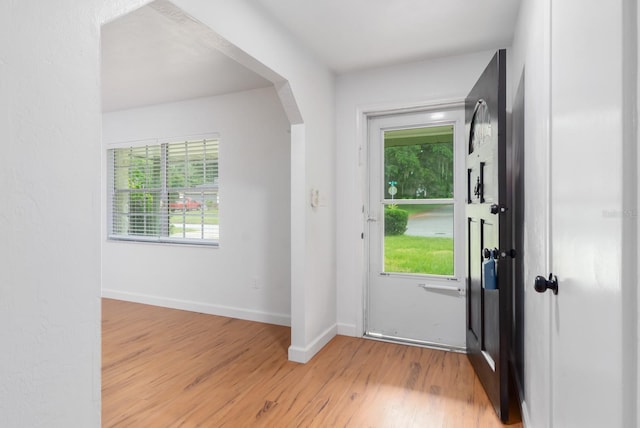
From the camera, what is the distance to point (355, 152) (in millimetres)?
3207

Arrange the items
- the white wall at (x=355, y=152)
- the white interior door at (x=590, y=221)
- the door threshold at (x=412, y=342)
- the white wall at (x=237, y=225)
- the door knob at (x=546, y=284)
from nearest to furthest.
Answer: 1. the white interior door at (x=590, y=221)
2. the door knob at (x=546, y=284)
3. the door threshold at (x=412, y=342)
4. the white wall at (x=355, y=152)
5. the white wall at (x=237, y=225)

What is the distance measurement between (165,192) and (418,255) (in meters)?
3.12

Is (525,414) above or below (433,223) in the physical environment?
below

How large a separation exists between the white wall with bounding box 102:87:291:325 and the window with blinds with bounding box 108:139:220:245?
167 mm

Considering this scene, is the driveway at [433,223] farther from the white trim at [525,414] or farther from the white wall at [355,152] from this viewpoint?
the white trim at [525,414]

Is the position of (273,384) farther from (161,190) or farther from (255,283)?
(161,190)

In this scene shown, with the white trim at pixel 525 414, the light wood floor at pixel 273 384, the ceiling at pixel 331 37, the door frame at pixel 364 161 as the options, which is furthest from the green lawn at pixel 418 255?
the ceiling at pixel 331 37

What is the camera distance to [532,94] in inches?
66.9

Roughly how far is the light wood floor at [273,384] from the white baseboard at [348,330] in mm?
86

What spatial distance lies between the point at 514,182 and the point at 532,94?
0.72 meters

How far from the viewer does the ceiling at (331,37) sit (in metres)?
2.20

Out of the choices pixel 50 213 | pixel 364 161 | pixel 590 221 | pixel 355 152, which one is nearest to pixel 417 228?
pixel 364 161

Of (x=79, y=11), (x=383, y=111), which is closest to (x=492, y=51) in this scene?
(x=383, y=111)

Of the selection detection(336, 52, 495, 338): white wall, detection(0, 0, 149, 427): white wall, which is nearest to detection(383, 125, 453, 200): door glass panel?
detection(336, 52, 495, 338): white wall
